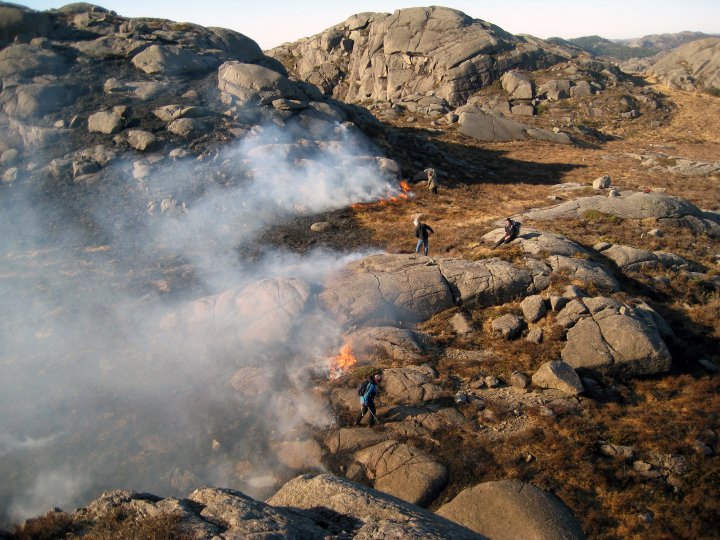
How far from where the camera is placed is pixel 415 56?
2635 inches

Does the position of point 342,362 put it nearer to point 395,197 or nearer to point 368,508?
point 368,508

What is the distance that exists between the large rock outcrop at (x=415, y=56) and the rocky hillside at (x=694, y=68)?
→ 48.6ft

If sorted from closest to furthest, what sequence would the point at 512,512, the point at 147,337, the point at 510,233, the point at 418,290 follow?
the point at 512,512 < the point at 147,337 < the point at 418,290 < the point at 510,233

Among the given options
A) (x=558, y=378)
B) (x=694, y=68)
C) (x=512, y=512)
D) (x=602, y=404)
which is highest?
(x=694, y=68)

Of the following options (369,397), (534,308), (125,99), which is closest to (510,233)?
(534,308)

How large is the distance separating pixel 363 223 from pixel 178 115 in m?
16.1

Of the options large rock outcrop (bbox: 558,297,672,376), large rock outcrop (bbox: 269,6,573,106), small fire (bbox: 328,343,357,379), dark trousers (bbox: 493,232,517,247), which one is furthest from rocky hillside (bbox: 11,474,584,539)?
large rock outcrop (bbox: 269,6,573,106)

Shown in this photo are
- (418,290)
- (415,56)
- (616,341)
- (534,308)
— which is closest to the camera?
(616,341)

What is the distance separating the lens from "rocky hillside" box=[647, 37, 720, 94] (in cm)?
6219

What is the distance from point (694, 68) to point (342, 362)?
3074 inches

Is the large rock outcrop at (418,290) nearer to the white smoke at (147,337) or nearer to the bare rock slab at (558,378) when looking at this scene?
the white smoke at (147,337)

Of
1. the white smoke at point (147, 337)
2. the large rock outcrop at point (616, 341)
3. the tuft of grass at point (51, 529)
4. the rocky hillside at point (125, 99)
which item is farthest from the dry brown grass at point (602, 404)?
the rocky hillside at point (125, 99)

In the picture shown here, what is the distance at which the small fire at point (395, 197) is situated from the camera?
29303 millimetres

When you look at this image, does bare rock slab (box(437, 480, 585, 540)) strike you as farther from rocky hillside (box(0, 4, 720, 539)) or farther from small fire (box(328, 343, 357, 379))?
small fire (box(328, 343, 357, 379))
